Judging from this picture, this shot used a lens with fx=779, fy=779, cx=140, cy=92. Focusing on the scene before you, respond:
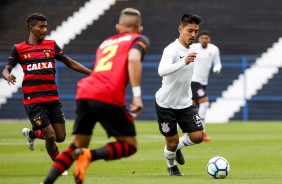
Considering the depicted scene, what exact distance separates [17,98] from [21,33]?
3.48m

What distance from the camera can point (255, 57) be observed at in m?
Answer: 28.5

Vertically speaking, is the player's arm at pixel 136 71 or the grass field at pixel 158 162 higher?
the player's arm at pixel 136 71

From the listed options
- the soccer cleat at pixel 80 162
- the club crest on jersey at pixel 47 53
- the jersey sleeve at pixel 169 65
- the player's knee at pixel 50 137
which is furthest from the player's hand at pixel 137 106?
the club crest on jersey at pixel 47 53

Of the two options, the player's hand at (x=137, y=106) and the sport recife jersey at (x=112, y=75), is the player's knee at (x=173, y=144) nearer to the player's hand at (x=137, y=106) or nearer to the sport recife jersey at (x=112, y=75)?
the sport recife jersey at (x=112, y=75)

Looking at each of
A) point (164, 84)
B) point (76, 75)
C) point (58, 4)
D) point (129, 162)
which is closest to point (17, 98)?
point (76, 75)

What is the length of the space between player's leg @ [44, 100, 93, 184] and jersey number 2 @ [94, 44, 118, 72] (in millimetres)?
392

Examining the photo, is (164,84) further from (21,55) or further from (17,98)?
(17,98)

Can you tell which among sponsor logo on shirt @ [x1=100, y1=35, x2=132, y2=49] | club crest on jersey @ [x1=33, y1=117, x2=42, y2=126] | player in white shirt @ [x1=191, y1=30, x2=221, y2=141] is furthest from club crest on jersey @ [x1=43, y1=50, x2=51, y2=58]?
player in white shirt @ [x1=191, y1=30, x2=221, y2=141]

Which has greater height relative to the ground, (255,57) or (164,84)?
(164,84)

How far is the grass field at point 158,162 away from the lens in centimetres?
1037

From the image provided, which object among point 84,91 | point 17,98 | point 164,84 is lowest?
point 17,98

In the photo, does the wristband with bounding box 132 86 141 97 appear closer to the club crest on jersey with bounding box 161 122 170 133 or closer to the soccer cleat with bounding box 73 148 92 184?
the soccer cleat with bounding box 73 148 92 184

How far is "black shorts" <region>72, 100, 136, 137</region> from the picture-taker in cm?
781

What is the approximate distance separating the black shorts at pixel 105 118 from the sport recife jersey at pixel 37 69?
313 cm
